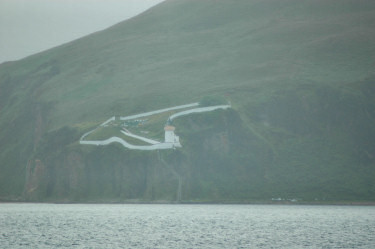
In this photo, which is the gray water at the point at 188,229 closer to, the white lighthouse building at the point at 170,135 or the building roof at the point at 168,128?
the white lighthouse building at the point at 170,135

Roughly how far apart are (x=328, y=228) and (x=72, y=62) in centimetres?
14955

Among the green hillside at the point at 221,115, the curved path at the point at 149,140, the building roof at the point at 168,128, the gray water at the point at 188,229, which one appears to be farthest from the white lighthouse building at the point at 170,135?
the gray water at the point at 188,229

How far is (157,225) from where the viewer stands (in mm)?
62750

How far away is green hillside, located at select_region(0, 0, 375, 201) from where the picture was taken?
103938mm

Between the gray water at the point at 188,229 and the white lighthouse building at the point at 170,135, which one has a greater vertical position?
the white lighthouse building at the point at 170,135

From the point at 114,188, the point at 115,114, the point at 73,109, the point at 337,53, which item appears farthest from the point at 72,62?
the point at 114,188

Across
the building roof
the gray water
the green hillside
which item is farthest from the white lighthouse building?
the gray water

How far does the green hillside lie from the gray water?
70.1 ft

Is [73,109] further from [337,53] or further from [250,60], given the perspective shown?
[337,53]

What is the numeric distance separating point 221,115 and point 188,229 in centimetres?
5887

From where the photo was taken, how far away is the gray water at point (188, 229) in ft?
164

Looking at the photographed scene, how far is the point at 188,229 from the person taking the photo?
59.4m

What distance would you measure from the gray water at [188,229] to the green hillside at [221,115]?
21.4m

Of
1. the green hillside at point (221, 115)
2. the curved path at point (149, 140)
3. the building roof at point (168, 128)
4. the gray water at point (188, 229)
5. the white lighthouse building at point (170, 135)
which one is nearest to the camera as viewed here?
the gray water at point (188, 229)
